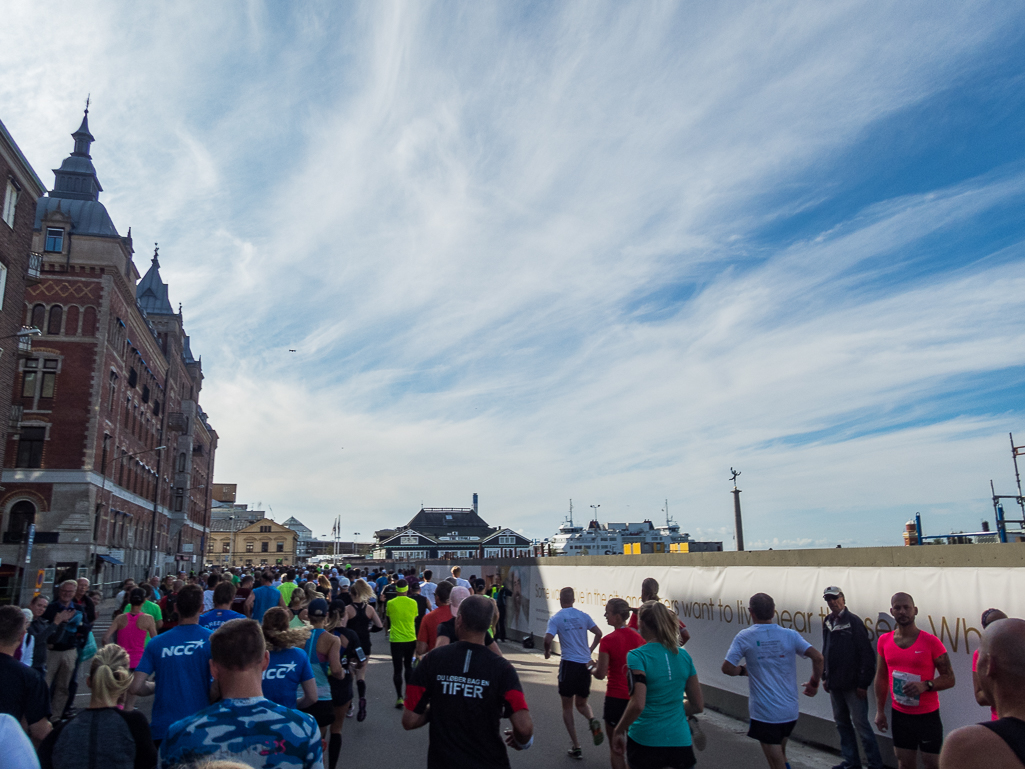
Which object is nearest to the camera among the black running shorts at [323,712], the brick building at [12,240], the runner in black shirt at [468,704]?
the runner in black shirt at [468,704]

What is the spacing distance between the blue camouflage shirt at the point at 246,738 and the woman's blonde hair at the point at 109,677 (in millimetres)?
777

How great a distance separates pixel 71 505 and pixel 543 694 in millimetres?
29561

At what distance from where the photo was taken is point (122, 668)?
3.61 m

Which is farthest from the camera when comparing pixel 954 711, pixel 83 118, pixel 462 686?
pixel 83 118

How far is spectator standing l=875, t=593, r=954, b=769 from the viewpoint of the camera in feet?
19.5

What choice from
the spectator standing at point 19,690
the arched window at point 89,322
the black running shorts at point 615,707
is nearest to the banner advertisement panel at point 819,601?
the black running shorts at point 615,707

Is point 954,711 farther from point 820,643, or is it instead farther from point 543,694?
point 543,694

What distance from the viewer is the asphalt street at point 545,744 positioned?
25.5ft

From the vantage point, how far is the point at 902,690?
6.07m

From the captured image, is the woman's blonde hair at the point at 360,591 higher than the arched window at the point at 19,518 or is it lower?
lower

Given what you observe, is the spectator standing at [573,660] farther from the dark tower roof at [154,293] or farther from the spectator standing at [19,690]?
the dark tower roof at [154,293]

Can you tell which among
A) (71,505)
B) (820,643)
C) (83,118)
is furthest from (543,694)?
(83,118)

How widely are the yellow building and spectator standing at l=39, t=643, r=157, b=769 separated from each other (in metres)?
123

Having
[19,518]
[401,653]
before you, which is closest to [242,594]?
[401,653]
